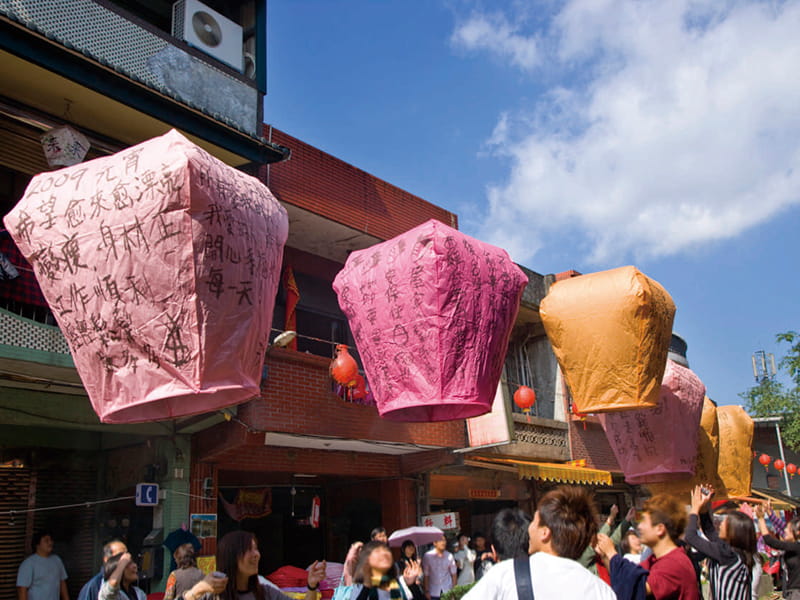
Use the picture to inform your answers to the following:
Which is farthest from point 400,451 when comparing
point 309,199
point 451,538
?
point 309,199

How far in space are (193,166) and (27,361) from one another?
4058mm

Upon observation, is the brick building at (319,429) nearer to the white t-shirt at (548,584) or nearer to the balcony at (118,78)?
Answer: the balcony at (118,78)

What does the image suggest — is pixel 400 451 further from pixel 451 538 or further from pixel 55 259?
pixel 55 259

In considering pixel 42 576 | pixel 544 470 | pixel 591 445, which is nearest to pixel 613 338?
pixel 544 470

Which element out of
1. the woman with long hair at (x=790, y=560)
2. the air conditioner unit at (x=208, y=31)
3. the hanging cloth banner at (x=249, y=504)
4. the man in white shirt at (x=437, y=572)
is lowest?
the man in white shirt at (x=437, y=572)

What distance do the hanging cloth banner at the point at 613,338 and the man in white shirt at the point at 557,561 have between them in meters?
Answer: 5.33

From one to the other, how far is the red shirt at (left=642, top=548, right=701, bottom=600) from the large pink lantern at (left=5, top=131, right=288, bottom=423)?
9.30 ft

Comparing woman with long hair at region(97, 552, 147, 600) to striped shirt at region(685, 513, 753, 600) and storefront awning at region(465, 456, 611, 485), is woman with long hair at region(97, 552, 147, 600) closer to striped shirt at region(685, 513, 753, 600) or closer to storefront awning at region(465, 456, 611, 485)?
striped shirt at region(685, 513, 753, 600)

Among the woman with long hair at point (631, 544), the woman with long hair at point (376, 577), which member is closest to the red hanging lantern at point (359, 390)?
the woman with long hair at point (631, 544)

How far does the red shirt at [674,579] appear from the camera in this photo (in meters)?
3.96

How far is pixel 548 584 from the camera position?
2.81 m

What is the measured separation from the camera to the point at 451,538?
1445 cm

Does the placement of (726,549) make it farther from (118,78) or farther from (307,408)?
(118,78)

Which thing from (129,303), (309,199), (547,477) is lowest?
(547,477)
